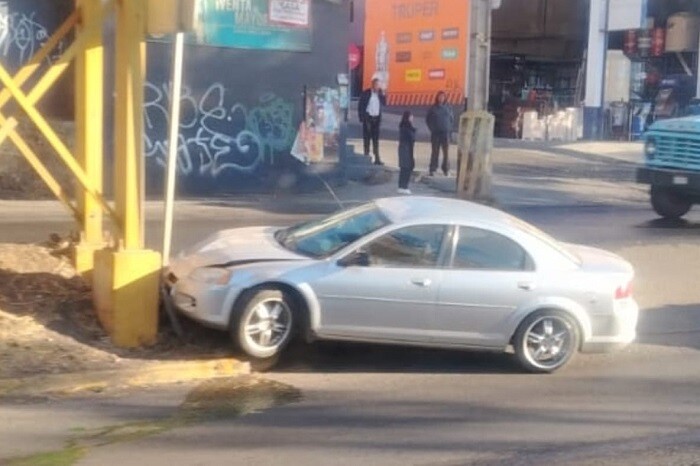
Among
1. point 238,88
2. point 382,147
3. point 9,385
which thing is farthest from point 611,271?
point 382,147

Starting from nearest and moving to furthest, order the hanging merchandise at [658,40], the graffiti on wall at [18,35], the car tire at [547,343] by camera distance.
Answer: the car tire at [547,343]
the graffiti on wall at [18,35]
the hanging merchandise at [658,40]

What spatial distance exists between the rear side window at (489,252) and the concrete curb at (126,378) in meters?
1.96

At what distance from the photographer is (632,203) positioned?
2377cm

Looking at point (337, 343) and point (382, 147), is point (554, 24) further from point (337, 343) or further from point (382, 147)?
point (337, 343)

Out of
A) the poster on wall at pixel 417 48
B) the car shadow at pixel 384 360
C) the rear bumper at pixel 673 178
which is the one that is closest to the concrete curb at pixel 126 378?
the car shadow at pixel 384 360

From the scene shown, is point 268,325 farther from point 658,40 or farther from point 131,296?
point 658,40

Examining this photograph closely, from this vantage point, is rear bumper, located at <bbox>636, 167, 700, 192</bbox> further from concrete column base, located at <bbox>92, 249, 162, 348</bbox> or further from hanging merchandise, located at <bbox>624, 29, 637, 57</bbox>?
hanging merchandise, located at <bbox>624, 29, 637, 57</bbox>

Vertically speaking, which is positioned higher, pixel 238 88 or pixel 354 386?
pixel 238 88

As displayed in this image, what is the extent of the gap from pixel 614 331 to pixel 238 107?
1275 cm

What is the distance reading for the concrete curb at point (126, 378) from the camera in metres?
8.70

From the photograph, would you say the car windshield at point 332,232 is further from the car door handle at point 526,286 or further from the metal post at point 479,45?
the metal post at point 479,45

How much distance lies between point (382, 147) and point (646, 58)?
1774 centimetres

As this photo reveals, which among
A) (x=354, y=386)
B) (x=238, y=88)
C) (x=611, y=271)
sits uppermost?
(x=238, y=88)

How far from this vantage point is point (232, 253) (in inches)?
392
